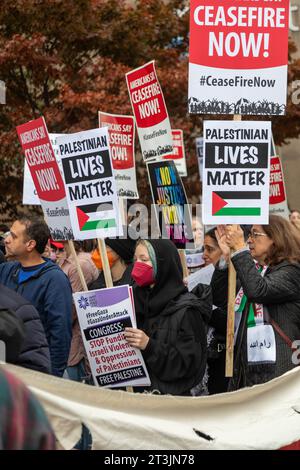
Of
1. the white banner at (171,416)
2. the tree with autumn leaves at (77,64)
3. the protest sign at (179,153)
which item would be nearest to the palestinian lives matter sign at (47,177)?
the white banner at (171,416)

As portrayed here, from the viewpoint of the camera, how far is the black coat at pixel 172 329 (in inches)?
241

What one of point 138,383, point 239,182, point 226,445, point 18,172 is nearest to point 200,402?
point 226,445

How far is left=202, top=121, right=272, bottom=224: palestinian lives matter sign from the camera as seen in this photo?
699 cm

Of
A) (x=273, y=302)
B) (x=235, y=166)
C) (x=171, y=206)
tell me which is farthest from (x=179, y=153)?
(x=273, y=302)

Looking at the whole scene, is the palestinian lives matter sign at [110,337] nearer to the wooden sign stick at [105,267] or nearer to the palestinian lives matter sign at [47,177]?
the wooden sign stick at [105,267]

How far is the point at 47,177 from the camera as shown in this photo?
763 cm

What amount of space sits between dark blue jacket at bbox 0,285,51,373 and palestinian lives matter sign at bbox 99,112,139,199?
3407mm

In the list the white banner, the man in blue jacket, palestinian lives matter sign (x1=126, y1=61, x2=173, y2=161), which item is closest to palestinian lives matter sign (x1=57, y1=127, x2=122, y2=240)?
the man in blue jacket

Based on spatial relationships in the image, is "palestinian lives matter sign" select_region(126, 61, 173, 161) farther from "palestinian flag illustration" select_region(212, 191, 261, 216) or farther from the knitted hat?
"palestinian flag illustration" select_region(212, 191, 261, 216)

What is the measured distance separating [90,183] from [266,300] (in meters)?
1.50

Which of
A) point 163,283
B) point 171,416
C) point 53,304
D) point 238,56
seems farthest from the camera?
point 238,56

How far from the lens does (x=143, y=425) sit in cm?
441

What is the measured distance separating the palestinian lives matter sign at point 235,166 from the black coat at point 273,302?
1.98 feet

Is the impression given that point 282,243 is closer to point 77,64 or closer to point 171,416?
point 171,416
